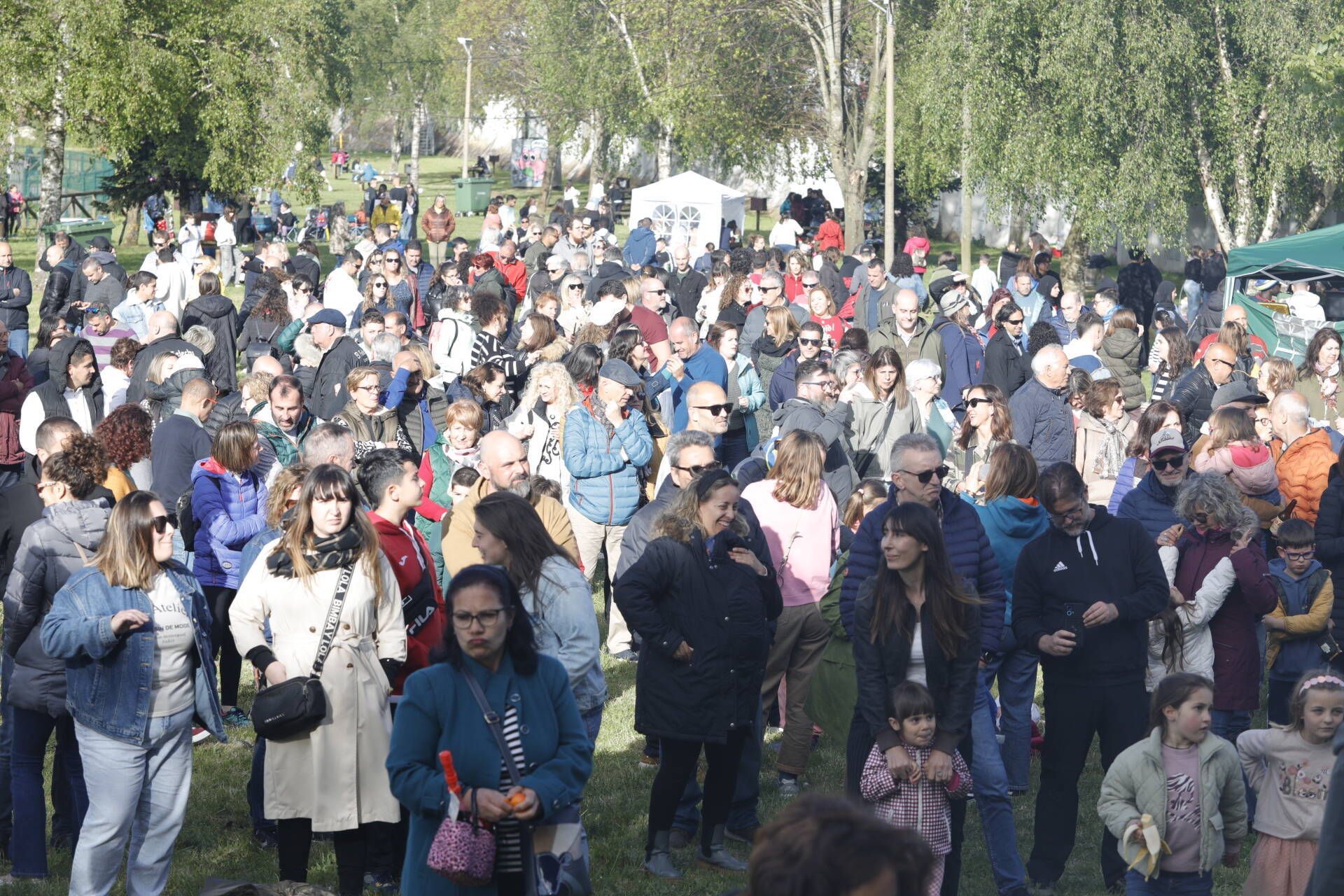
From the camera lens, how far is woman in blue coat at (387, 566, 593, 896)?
4.21m

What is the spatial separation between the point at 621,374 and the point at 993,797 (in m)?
3.97

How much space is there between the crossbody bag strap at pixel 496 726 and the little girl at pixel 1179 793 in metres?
2.38

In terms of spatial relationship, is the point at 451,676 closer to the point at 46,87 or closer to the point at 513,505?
the point at 513,505

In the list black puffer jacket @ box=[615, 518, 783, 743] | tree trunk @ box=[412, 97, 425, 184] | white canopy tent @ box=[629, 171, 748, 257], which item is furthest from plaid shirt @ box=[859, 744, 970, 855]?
tree trunk @ box=[412, 97, 425, 184]

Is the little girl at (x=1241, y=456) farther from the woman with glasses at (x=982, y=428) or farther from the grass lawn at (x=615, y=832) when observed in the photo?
the grass lawn at (x=615, y=832)

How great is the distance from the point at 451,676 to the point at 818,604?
11.1ft

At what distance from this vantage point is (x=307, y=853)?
564 cm

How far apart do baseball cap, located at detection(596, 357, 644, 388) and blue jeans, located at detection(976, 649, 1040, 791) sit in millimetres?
3057

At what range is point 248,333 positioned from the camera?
13617mm

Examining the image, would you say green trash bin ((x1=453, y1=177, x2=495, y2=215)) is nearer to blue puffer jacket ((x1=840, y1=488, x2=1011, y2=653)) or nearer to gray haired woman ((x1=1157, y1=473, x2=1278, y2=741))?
gray haired woman ((x1=1157, y1=473, x2=1278, y2=741))

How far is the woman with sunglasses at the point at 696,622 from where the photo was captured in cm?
613

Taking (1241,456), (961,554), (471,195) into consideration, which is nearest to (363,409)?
(961,554)

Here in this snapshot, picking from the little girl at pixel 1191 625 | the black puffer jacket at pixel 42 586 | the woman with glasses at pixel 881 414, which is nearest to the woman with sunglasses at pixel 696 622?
the little girl at pixel 1191 625

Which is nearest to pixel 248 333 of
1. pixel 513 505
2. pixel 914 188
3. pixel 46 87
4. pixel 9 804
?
pixel 9 804
